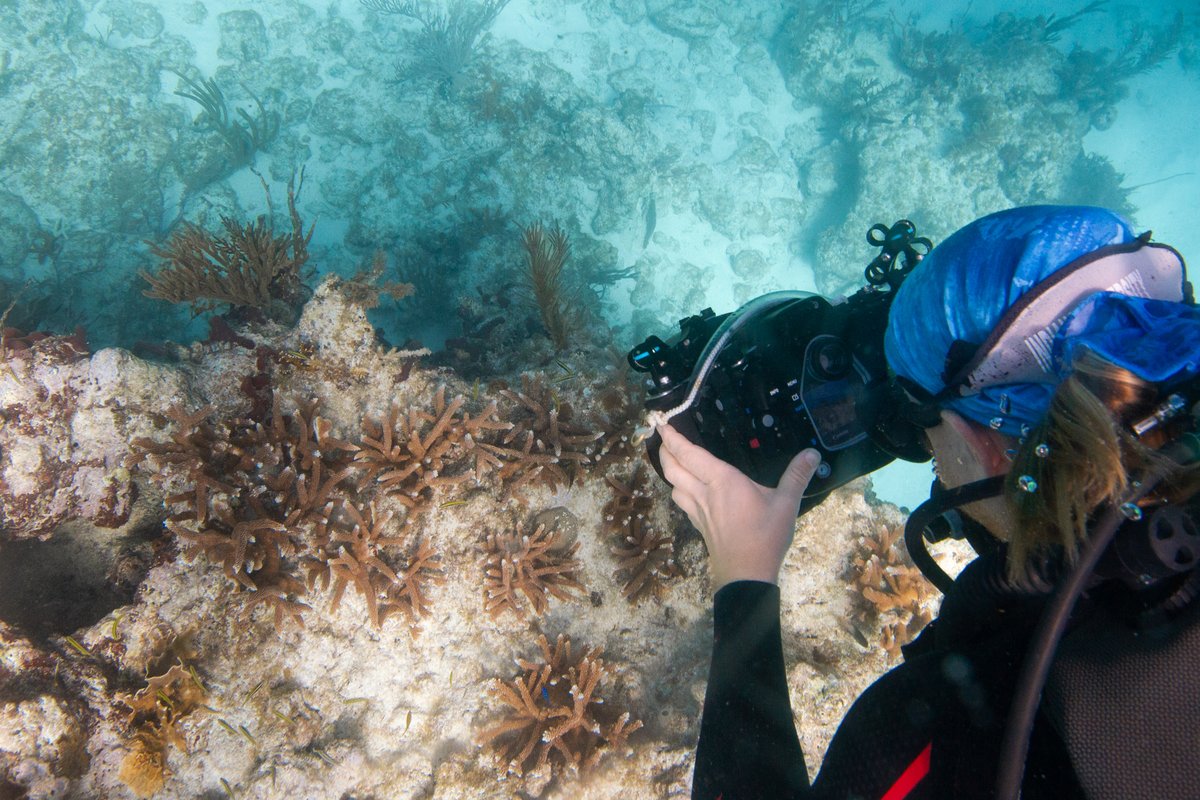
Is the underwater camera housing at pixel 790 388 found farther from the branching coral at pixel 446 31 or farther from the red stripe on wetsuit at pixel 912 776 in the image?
the branching coral at pixel 446 31

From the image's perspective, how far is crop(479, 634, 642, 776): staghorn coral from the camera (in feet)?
12.3

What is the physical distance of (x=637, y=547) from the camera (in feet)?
13.9

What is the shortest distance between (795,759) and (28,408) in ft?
18.2

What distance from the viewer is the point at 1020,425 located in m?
1.55

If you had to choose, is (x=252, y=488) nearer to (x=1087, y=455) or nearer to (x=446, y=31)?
(x=1087, y=455)

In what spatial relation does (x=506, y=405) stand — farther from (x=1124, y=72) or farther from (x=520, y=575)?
(x=1124, y=72)

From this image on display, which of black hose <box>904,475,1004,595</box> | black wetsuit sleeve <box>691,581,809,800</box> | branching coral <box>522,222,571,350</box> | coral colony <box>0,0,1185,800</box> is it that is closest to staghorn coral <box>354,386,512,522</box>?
coral colony <box>0,0,1185,800</box>

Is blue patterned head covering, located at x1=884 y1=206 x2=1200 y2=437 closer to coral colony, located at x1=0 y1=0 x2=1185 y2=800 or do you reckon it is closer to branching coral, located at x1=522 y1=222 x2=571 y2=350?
→ coral colony, located at x1=0 y1=0 x2=1185 y2=800

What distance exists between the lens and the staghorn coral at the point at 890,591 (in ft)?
15.1

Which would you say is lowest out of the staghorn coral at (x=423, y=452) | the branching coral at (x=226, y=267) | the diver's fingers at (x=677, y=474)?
the diver's fingers at (x=677, y=474)

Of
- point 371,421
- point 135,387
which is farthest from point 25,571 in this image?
point 371,421

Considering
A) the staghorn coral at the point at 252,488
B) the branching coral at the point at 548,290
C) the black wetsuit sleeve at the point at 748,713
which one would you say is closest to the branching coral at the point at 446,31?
the branching coral at the point at 548,290

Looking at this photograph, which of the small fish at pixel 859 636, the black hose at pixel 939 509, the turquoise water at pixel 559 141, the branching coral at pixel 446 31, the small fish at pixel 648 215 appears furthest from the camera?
the small fish at pixel 648 215

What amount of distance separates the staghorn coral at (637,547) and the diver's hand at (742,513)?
2020 millimetres
